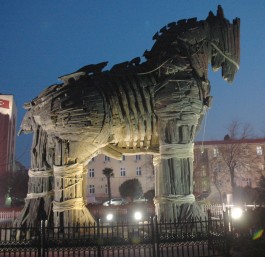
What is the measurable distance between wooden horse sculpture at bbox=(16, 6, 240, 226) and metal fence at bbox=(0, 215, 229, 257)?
46 centimetres

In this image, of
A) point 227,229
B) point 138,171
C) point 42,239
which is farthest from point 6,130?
point 227,229

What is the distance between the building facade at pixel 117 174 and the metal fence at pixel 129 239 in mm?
Answer: 39672

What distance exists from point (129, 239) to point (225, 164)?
33.7 metres

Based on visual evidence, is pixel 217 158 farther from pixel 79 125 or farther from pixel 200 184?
pixel 79 125

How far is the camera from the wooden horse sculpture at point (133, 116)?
8.99 m

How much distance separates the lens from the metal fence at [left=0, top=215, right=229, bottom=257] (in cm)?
766

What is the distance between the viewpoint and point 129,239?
7973 millimetres

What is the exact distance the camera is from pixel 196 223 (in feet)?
28.1

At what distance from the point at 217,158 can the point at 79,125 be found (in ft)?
115

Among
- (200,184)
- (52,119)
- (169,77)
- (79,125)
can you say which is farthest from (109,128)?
(200,184)

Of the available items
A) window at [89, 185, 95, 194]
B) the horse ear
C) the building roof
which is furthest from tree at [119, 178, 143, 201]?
the horse ear

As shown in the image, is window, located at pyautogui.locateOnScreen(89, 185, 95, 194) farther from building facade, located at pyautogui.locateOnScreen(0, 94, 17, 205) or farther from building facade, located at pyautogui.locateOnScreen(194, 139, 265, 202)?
building facade, located at pyautogui.locateOnScreen(194, 139, 265, 202)

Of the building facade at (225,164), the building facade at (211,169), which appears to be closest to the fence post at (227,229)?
the building facade at (211,169)

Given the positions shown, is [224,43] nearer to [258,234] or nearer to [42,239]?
[258,234]
